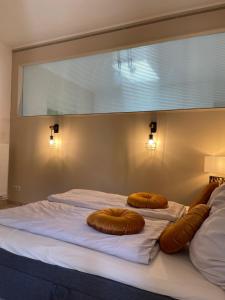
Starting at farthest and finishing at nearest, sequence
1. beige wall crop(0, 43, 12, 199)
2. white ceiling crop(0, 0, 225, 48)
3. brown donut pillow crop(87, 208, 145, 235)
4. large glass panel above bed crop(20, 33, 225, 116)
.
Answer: beige wall crop(0, 43, 12, 199) → large glass panel above bed crop(20, 33, 225, 116) → white ceiling crop(0, 0, 225, 48) → brown donut pillow crop(87, 208, 145, 235)

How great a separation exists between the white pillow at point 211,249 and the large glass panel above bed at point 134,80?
2580mm

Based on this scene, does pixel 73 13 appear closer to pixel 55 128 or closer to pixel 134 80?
pixel 134 80

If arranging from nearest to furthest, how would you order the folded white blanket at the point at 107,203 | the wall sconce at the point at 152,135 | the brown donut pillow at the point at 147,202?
the folded white blanket at the point at 107,203 → the brown donut pillow at the point at 147,202 → the wall sconce at the point at 152,135

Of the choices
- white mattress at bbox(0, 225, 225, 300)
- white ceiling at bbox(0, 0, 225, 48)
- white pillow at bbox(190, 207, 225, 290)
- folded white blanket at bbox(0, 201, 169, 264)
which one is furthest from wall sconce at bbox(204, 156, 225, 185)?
white ceiling at bbox(0, 0, 225, 48)

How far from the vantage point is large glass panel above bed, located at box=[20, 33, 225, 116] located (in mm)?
3685

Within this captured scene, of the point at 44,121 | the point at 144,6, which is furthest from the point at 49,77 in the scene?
the point at 144,6

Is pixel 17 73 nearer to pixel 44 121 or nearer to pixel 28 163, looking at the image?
pixel 44 121

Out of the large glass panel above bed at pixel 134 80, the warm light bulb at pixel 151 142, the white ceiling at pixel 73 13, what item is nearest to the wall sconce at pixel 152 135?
the warm light bulb at pixel 151 142

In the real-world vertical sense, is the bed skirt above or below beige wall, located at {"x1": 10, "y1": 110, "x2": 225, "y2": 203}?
below

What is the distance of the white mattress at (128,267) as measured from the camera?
1287 millimetres

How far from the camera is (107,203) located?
272cm

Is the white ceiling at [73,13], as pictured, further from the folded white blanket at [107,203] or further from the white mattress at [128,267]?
the white mattress at [128,267]

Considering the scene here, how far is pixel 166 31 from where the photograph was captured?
391 centimetres

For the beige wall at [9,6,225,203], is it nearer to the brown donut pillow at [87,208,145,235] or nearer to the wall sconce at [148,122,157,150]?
the wall sconce at [148,122,157,150]
